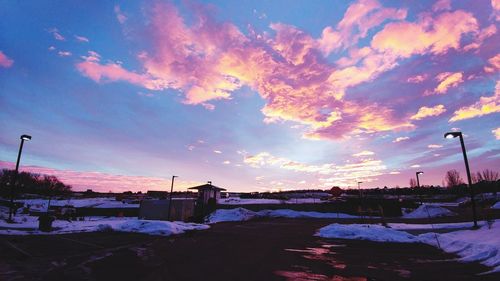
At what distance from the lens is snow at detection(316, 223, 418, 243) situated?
20.4m

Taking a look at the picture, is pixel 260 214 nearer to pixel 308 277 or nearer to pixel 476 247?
pixel 476 247

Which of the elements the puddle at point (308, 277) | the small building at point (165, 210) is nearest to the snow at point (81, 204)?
the small building at point (165, 210)

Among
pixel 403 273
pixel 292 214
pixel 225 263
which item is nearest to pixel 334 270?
pixel 403 273

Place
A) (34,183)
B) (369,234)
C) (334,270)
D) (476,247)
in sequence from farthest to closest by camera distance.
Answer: (34,183), (369,234), (476,247), (334,270)

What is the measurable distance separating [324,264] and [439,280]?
3875 mm

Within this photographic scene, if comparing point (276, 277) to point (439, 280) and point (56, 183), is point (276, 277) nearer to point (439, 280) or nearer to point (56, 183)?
point (439, 280)

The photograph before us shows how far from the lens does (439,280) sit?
9359 mm

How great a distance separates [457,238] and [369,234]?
5.67 meters

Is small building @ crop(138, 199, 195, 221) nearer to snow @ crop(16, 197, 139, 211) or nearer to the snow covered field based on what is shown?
the snow covered field

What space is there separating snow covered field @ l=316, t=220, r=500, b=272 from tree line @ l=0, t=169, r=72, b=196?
144639mm

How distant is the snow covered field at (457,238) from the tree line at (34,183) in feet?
475

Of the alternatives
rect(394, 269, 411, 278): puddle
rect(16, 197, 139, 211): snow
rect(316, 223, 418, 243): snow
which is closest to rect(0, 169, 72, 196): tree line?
rect(16, 197, 139, 211): snow

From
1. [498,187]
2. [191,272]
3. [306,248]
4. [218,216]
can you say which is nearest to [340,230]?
[306,248]

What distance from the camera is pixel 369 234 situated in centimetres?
2206
